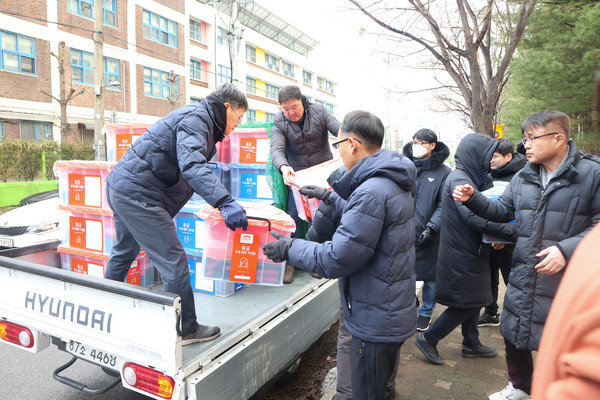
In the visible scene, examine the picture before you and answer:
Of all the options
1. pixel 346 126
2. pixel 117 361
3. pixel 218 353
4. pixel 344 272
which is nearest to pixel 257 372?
pixel 218 353

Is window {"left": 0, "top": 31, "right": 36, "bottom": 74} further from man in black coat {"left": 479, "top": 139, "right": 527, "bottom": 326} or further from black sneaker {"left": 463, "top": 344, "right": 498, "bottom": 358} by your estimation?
black sneaker {"left": 463, "top": 344, "right": 498, "bottom": 358}

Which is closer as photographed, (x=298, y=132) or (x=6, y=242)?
(x=298, y=132)

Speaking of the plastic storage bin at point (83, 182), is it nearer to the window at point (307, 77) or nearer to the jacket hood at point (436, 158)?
the jacket hood at point (436, 158)

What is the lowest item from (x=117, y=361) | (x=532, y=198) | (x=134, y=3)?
(x=117, y=361)

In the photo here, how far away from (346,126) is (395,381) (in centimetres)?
224

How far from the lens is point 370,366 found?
Result: 2.15 meters

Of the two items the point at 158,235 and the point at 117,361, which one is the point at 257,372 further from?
the point at 158,235

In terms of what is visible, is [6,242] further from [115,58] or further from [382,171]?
[115,58]

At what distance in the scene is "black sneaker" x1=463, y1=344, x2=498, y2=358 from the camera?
3775 mm

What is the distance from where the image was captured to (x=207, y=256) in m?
3.19

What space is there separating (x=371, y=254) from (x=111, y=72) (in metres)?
26.5

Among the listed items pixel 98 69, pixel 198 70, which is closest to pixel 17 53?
pixel 98 69

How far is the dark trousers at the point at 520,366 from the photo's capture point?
110 inches

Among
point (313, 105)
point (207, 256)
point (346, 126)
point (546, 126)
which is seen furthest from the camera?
point (313, 105)
